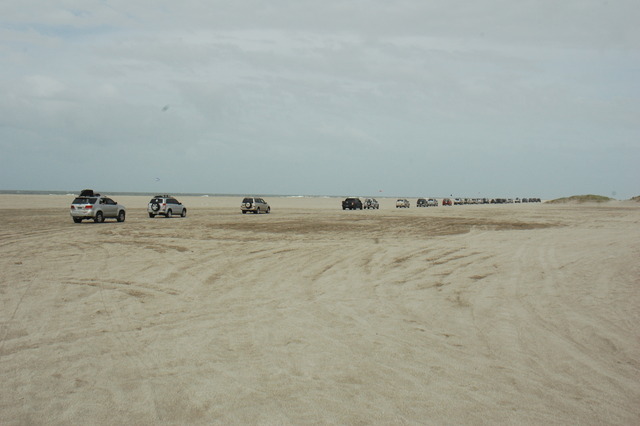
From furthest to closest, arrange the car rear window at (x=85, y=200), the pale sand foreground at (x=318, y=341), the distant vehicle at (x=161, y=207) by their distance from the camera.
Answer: the distant vehicle at (x=161, y=207)
the car rear window at (x=85, y=200)
the pale sand foreground at (x=318, y=341)

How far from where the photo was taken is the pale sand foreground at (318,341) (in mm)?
4945

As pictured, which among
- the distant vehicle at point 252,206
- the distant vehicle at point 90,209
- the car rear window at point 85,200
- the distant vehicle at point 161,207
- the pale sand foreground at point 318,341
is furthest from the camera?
the distant vehicle at point 252,206

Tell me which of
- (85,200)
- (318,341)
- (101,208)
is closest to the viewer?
(318,341)

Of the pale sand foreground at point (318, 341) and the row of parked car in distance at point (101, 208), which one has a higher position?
the row of parked car in distance at point (101, 208)

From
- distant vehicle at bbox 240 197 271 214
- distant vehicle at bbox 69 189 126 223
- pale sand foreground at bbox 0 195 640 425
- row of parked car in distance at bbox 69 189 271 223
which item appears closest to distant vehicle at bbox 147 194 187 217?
row of parked car in distance at bbox 69 189 271 223

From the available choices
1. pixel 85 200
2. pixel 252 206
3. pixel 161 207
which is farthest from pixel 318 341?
pixel 252 206

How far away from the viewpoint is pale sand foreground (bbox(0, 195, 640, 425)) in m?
4.95

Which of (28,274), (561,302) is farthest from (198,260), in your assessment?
(561,302)

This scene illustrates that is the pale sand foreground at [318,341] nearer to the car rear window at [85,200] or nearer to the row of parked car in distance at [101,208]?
the row of parked car in distance at [101,208]

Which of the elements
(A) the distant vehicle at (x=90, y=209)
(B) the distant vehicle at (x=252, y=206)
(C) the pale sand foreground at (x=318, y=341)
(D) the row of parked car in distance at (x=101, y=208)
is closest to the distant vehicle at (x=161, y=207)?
(D) the row of parked car in distance at (x=101, y=208)

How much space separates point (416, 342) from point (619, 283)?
7075 millimetres

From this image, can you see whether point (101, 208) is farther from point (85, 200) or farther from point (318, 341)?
point (318, 341)

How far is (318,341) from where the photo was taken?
721 cm

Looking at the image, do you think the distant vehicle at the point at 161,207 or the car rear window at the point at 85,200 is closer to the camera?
the car rear window at the point at 85,200
